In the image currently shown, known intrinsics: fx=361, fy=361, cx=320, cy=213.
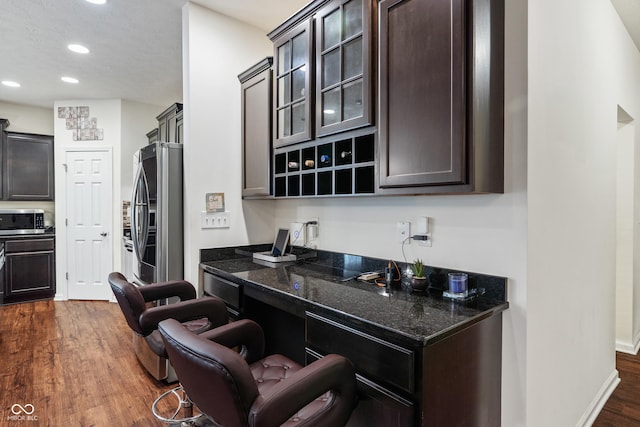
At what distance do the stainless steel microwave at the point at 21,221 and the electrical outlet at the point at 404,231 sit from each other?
5.19 meters

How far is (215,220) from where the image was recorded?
278 centimetres

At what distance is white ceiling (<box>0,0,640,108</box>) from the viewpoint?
2.67 metres

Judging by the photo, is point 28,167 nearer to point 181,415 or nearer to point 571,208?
point 181,415

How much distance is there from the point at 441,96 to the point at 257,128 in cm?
154

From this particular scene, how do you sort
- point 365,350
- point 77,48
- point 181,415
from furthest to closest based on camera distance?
point 77,48 → point 181,415 → point 365,350

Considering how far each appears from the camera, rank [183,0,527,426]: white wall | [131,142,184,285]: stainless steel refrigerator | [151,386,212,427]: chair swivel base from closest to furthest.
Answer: [183,0,527,426]: white wall → [151,386,212,427]: chair swivel base → [131,142,184,285]: stainless steel refrigerator

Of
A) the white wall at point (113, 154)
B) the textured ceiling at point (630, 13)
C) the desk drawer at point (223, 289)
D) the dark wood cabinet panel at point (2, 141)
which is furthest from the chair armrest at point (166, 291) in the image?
the dark wood cabinet panel at point (2, 141)

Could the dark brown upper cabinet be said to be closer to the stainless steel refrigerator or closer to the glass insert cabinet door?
the glass insert cabinet door

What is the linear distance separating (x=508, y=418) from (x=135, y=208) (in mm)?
3029

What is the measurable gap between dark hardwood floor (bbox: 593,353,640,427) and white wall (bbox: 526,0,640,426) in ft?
0.21

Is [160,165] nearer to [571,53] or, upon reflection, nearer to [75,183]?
[571,53]

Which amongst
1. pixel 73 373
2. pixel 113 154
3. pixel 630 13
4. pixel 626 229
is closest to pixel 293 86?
pixel 630 13

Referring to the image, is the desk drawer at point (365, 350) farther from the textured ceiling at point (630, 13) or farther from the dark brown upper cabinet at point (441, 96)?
the textured ceiling at point (630, 13)

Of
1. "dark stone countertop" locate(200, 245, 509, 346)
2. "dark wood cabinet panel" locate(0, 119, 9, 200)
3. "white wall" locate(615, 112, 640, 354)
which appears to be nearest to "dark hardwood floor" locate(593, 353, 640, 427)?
"white wall" locate(615, 112, 640, 354)
